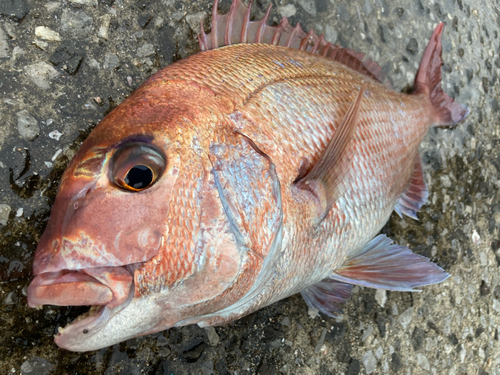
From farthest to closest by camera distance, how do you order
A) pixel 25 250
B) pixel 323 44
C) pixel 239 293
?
pixel 323 44, pixel 25 250, pixel 239 293

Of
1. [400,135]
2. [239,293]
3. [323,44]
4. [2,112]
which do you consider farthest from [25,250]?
[400,135]

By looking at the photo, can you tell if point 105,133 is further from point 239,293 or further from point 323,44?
point 323,44

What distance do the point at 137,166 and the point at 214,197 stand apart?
0.20 m

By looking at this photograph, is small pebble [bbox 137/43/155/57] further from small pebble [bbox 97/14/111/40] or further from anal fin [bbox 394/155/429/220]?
anal fin [bbox 394/155/429/220]

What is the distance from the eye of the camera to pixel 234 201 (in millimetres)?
961

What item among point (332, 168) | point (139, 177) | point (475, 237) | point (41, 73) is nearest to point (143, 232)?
point (139, 177)

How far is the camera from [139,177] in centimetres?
90

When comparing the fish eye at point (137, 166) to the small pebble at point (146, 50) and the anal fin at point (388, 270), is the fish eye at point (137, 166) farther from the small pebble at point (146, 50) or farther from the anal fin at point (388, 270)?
the anal fin at point (388, 270)

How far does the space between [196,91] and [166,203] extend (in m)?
0.35

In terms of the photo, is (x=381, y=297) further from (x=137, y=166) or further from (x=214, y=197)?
(x=137, y=166)

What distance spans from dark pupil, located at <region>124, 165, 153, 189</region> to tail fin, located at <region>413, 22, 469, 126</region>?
1780mm

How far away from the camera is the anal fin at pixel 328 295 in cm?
162

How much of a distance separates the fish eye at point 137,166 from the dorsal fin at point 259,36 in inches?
25.0

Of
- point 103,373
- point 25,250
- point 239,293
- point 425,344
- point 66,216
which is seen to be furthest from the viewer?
point 425,344
